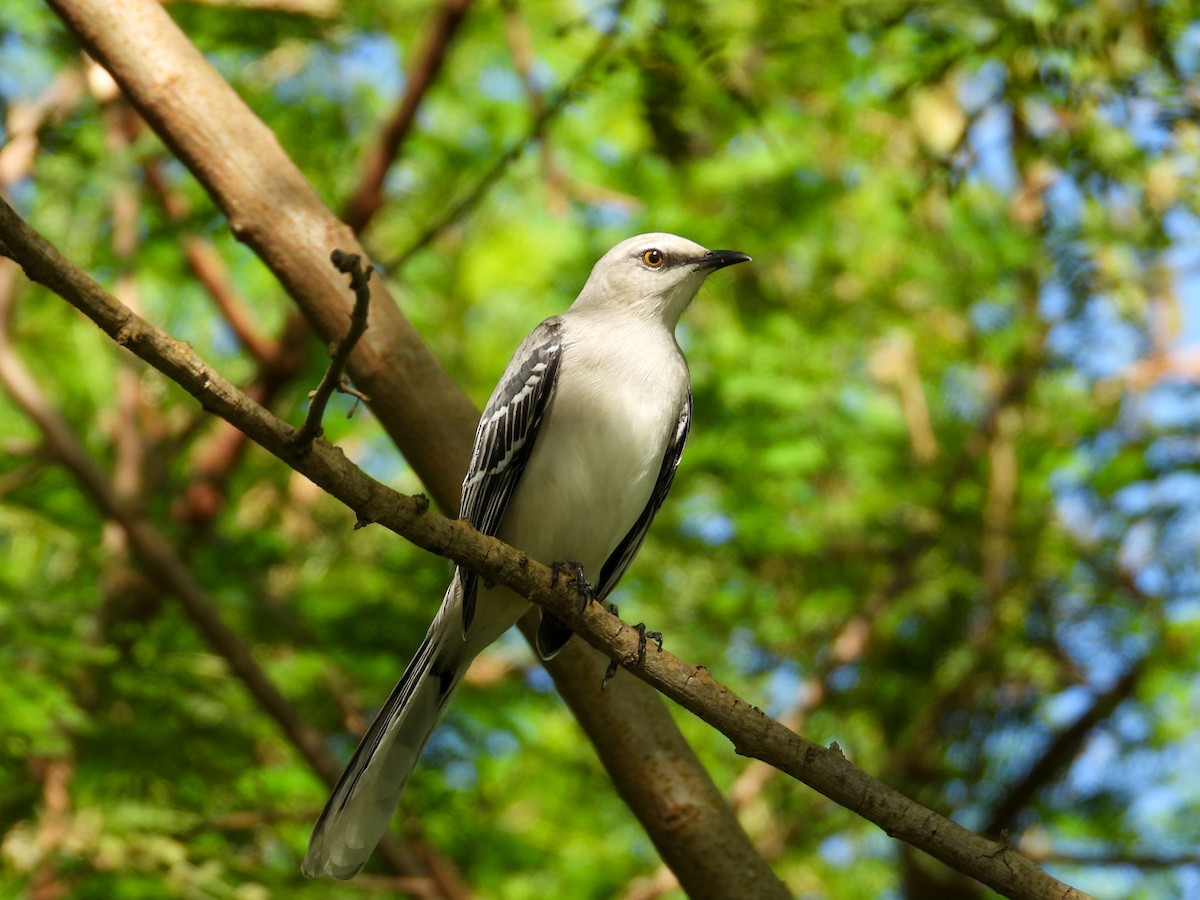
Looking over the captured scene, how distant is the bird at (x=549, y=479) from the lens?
180 inches

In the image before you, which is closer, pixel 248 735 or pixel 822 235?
pixel 248 735

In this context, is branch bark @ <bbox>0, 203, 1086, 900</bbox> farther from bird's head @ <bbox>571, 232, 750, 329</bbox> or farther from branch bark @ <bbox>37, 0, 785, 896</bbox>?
bird's head @ <bbox>571, 232, 750, 329</bbox>

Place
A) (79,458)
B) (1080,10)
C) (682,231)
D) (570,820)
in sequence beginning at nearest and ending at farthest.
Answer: (1080,10)
(79,458)
(682,231)
(570,820)

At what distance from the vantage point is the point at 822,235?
804 cm

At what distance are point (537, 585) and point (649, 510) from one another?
5.34 feet

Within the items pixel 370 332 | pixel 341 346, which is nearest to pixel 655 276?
pixel 370 332

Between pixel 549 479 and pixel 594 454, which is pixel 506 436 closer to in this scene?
pixel 549 479

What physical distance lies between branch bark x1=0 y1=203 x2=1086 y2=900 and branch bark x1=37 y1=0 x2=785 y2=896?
80 cm

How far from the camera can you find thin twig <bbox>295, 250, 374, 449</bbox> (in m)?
2.69

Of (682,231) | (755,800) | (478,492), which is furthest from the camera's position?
(755,800)

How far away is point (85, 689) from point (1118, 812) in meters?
5.97

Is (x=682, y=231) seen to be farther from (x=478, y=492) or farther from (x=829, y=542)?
(x=478, y=492)

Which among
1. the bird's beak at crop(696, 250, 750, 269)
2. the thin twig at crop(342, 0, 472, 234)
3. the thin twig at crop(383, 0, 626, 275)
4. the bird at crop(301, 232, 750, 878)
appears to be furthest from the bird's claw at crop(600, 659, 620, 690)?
the thin twig at crop(342, 0, 472, 234)

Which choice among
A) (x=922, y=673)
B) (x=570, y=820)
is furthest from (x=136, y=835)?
(x=922, y=673)
